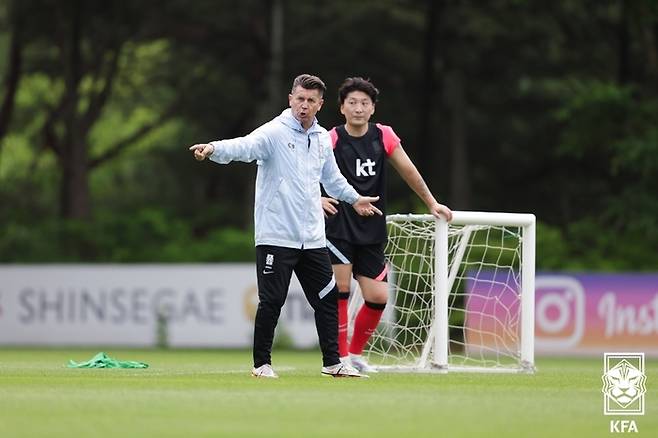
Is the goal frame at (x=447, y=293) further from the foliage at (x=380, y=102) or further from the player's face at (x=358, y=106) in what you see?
the foliage at (x=380, y=102)

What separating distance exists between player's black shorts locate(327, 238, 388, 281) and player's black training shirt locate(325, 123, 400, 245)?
0.19ft

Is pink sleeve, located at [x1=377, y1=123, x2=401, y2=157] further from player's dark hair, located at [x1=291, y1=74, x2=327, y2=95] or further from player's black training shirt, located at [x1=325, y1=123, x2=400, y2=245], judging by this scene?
player's dark hair, located at [x1=291, y1=74, x2=327, y2=95]

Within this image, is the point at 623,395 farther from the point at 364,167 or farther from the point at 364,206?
the point at 364,167

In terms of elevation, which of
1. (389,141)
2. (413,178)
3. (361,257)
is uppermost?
(389,141)

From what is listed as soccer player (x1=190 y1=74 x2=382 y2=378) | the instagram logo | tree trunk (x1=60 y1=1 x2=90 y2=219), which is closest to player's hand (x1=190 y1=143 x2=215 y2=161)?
soccer player (x1=190 y1=74 x2=382 y2=378)

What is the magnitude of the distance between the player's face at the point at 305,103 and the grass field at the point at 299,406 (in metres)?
1.89

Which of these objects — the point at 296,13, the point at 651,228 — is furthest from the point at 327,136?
the point at 296,13

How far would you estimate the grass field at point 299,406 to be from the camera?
7109 millimetres

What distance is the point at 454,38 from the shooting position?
128 ft

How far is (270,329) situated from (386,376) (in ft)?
3.96

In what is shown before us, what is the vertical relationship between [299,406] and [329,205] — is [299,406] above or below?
below

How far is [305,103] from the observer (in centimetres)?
1059

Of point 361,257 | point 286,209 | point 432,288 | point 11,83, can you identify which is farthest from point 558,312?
point 11,83

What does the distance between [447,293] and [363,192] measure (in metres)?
1.19
